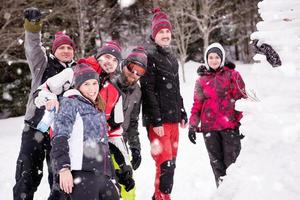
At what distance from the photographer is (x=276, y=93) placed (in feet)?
10.5

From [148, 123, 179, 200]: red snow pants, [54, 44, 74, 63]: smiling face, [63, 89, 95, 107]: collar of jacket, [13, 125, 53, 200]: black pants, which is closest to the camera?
[63, 89, 95, 107]: collar of jacket

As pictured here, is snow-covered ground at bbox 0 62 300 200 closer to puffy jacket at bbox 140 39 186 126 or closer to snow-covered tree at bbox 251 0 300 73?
snow-covered tree at bbox 251 0 300 73

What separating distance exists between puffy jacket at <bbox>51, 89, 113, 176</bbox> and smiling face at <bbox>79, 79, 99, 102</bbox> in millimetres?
81

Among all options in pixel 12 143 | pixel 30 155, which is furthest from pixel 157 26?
pixel 12 143

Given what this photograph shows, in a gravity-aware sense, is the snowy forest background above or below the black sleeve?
above

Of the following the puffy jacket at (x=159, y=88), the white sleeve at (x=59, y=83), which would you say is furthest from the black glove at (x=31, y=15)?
the puffy jacket at (x=159, y=88)

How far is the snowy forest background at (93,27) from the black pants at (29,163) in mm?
9963

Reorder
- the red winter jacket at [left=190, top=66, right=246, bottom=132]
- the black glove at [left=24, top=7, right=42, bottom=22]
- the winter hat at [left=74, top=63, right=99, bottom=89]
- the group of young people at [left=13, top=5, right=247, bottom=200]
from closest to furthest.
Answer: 1. the group of young people at [left=13, top=5, right=247, bottom=200]
2. the winter hat at [left=74, top=63, right=99, bottom=89]
3. the black glove at [left=24, top=7, right=42, bottom=22]
4. the red winter jacket at [left=190, top=66, right=246, bottom=132]

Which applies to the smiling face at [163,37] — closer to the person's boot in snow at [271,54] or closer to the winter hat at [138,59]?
the winter hat at [138,59]

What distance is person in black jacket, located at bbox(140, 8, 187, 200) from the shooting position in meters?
4.60

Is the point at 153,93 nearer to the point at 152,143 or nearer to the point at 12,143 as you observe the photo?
the point at 152,143

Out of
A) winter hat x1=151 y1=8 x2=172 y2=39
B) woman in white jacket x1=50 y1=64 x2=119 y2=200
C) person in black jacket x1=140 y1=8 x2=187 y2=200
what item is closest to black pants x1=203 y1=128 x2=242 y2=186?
A: person in black jacket x1=140 y1=8 x2=187 y2=200

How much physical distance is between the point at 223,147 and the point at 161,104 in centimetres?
103

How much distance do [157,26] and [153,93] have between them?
92 cm
